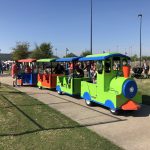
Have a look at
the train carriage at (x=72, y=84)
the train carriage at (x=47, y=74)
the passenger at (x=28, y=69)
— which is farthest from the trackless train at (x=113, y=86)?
the passenger at (x=28, y=69)

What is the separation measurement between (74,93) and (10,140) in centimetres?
747

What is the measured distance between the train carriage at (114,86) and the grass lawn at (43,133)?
1.83 meters

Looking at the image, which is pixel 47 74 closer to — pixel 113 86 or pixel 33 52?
pixel 113 86

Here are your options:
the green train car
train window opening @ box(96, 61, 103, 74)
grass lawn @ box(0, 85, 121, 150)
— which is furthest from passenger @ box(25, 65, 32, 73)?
grass lawn @ box(0, 85, 121, 150)

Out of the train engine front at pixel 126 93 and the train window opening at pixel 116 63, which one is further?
the train window opening at pixel 116 63

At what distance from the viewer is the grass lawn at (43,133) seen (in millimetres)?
6488

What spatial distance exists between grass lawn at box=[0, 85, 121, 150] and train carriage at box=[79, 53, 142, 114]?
6.00ft

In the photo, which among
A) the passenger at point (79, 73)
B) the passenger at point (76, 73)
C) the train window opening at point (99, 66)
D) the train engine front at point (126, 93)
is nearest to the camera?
the train engine front at point (126, 93)

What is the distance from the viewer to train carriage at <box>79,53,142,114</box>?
9914 millimetres

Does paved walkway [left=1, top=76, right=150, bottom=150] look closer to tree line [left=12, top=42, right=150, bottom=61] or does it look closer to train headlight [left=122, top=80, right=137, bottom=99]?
train headlight [left=122, top=80, right=137, bottom=99]

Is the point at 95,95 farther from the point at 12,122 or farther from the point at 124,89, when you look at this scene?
the point at 12,122

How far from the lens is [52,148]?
634 cm

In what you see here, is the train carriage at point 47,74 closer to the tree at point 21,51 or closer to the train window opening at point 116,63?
the train window opening at point 116,63

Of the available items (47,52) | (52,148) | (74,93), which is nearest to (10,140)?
(52,148)
